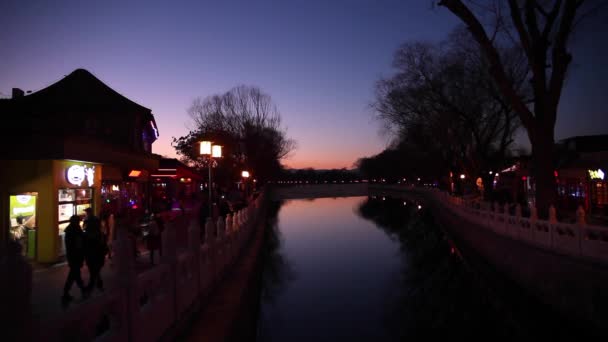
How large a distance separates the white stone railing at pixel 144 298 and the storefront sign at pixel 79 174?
5.58m

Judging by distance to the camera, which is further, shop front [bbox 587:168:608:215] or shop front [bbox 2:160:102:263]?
shop front [bbox 587:168:608:215]

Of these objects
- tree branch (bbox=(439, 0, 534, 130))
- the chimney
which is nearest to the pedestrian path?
tree branch (bbox=(439, 0, 534, 130))

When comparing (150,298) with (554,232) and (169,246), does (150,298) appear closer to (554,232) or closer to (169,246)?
(169,246)

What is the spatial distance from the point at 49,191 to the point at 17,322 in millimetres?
9422

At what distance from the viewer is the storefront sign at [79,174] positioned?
36.3ft

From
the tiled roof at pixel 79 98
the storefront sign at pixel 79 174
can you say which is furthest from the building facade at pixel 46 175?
the tiled roof at pixel 79 98

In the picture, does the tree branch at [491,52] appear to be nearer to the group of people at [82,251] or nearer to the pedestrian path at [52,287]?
the group of people at [82,251]

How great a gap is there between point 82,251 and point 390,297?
934cm

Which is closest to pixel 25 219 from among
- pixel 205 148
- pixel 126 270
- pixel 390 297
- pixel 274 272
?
pixel 205 148

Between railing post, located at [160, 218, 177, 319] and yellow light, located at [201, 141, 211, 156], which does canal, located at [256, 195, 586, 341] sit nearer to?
yellow light, located at [201, 141, 211, 156]

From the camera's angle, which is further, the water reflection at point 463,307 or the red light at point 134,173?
the red light at point 134,173

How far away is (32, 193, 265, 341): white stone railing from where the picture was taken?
2.69m

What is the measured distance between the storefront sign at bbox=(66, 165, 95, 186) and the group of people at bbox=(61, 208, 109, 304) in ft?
13.4

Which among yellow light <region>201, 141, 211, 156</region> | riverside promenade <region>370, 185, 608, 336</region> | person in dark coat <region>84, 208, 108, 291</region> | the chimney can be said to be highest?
the chimney
